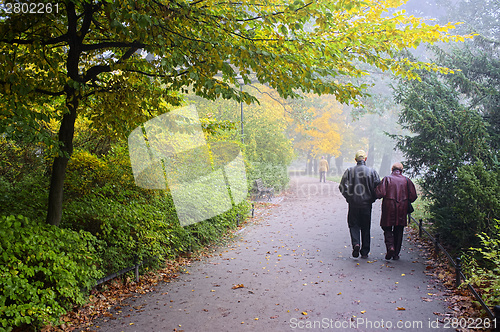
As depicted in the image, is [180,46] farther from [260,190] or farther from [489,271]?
[260,190]

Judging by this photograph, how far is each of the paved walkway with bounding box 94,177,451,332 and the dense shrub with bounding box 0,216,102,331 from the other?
69 centimetres

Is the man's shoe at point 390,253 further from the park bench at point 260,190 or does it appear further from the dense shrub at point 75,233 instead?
the park bench at point 260,190

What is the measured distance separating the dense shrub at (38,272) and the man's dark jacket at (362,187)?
473cm

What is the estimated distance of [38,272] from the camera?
421 centimetres

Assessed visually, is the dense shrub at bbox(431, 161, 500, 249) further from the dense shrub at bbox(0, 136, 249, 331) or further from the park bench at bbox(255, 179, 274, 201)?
the park bench at bbox(255, 179, 274, 201)

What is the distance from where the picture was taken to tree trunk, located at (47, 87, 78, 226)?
16.9 ft

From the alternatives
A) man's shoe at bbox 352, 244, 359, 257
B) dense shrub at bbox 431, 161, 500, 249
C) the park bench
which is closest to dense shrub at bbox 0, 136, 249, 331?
man's shoe at bbox 352, 244, 359, 257

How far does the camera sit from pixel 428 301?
15.7 ft

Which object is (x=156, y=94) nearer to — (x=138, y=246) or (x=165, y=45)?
(x=165, y=45)

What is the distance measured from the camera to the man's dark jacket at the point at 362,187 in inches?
275

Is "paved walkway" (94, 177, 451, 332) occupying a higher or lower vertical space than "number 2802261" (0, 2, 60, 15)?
lower

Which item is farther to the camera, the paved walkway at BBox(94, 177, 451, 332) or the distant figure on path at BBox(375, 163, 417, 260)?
the distant figure on path at BBox(375, 163, 417, 260)

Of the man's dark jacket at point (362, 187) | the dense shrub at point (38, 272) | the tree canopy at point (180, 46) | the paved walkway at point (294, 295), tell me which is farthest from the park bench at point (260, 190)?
the dense shrub at point (38, 272)

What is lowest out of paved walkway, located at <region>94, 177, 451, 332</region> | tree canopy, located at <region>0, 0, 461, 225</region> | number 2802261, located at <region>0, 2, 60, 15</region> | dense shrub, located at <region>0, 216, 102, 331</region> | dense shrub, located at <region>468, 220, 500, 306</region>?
paved walkway, located at <region>94, 177, 451, 332</region>
